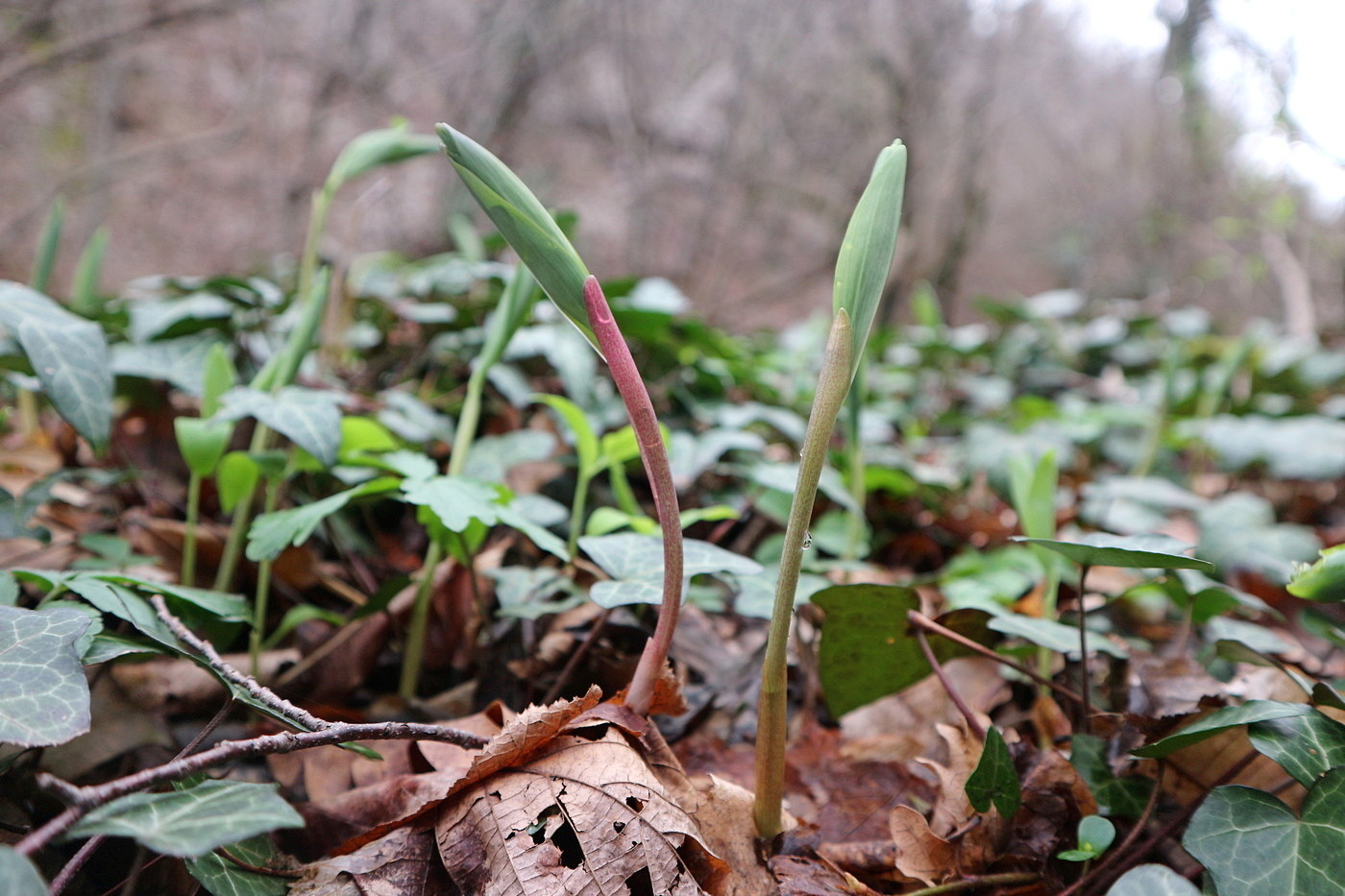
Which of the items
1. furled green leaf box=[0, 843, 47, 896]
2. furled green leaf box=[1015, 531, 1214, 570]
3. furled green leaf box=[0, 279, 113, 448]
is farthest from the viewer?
furled green leaf box=[0, 279, 113, 448]

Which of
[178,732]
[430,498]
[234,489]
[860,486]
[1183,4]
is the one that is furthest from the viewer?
[1183,4]

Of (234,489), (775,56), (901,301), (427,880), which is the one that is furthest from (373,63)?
(427,880)

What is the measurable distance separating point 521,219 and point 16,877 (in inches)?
18.3

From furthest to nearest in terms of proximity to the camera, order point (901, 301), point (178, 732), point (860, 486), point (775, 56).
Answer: point (901, 301) → point (775, 56) → point (860, 486) → point (178, 732)

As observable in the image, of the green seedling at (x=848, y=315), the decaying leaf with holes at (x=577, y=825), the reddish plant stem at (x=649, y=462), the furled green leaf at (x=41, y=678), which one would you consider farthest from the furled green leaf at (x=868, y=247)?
the furled green leaf at (x=41, y=678)

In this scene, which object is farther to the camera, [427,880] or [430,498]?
[430,498]

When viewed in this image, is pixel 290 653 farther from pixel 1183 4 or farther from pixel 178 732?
pixel 1183 4

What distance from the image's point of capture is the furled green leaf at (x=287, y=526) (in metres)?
0.71

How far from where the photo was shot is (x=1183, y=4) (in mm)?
3482

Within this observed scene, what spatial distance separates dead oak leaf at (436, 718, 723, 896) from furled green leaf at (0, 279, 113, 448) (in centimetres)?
61

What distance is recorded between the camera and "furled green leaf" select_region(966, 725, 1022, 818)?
24.5 inches

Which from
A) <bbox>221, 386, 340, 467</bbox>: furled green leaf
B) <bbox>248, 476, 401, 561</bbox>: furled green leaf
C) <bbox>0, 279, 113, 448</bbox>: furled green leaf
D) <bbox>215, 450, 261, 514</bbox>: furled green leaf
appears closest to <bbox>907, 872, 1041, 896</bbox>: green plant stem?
<bbox>248, 476, 401, 561</bbox>: furled green leaf

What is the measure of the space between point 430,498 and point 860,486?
720 millimetres

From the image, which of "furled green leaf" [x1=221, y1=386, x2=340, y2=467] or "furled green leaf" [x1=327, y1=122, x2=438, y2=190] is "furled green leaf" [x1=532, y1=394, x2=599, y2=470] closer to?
"furled green leaf" [x1=221, y1=386, x2=340, y2=467]
